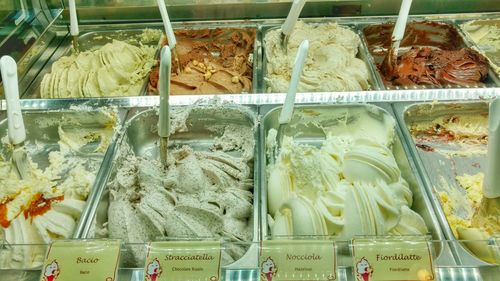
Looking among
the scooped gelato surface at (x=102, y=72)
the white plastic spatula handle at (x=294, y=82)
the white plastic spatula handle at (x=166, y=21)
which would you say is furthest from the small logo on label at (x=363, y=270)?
the scooped gelato surface at (x=102, y=72)

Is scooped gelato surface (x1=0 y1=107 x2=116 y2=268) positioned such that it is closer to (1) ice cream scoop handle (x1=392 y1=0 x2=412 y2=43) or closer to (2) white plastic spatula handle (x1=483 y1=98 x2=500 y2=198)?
(2) white plastic spatula handle (x1=483 y1=98 x2=500 y2=198)

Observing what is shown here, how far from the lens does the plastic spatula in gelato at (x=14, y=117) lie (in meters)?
1.50

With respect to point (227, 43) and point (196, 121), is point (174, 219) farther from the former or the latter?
point (227, 43)

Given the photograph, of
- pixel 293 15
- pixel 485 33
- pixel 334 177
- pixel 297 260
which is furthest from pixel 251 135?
pixel 485 33

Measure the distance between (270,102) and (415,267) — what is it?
112 centimetres

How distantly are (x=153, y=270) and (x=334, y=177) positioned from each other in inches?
31.5

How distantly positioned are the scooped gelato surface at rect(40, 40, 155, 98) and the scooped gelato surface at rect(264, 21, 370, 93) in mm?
678

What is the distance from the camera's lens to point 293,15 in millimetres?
2094

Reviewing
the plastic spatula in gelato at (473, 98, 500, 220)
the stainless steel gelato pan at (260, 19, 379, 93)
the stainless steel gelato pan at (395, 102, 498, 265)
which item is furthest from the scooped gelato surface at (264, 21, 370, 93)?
the plastic spatula in gelato at (473, 98, 500, 220)

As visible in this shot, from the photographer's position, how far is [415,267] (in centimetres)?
101

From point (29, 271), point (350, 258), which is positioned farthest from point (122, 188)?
point (350, 258)

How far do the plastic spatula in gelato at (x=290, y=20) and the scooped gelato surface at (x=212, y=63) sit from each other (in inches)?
8.4

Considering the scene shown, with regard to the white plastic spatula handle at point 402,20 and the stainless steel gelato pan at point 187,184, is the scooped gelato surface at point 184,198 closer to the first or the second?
the stainless steel gelato pan at point 187,184

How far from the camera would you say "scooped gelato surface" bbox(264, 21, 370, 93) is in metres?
2.23
